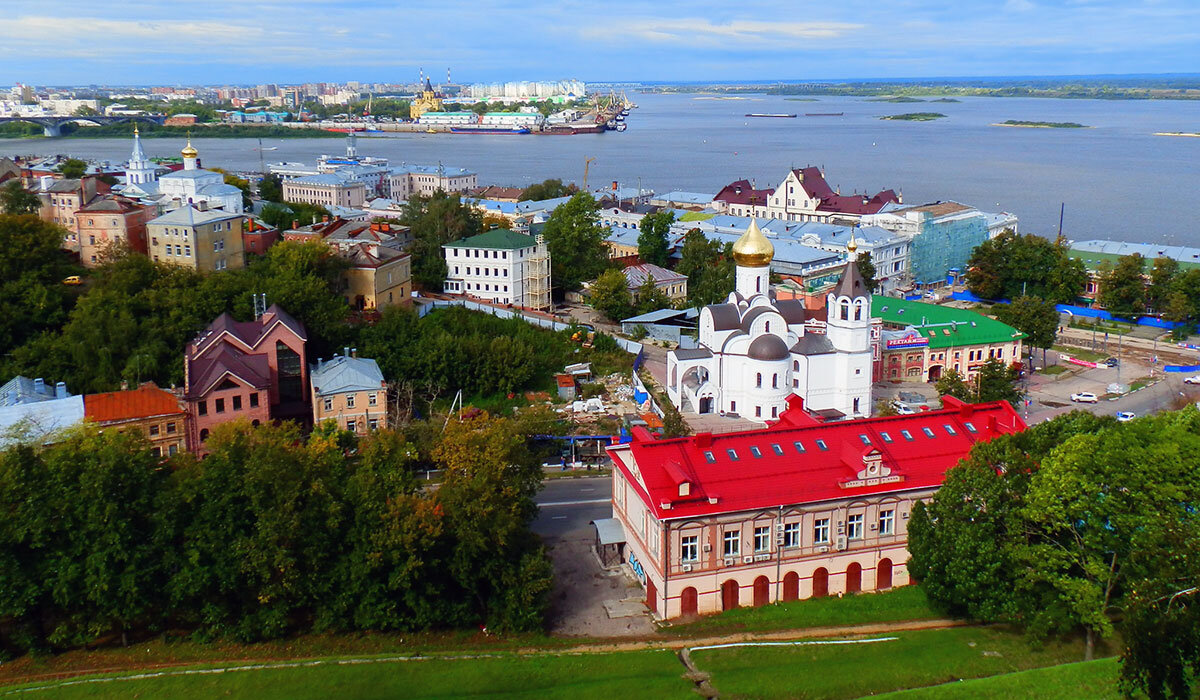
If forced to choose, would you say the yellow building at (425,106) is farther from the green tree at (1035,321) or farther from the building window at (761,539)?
the building window at (761,539)

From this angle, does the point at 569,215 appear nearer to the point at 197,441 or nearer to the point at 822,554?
the point at 197,441

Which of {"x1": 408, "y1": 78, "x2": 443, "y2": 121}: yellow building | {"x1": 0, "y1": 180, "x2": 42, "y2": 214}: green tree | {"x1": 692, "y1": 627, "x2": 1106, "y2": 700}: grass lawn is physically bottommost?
{"x1": 692, "y1": 627, "x2": 1106, "y2": 700}: grass lawn

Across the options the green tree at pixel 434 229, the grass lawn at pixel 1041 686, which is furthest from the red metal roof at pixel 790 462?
the green tree at pixel 434 229

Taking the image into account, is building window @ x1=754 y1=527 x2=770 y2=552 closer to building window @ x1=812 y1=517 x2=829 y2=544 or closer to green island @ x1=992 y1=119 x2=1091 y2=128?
building window @ x1=812 y1=517 x2=829 y2=544

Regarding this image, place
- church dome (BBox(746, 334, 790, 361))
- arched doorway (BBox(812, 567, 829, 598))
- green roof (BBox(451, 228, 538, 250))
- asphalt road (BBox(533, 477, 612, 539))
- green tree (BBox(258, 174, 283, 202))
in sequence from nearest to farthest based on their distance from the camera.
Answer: arched doorway (BBox(812, 567, 829, 598)) < asphalt road (BBox(533, 477, 612, 539)) < church dome (BBox(746, 334, 790, 361)) < green roof (BBox(451, 228, 538, 250)) < green tree (BBox(258, 174, 283, 202))

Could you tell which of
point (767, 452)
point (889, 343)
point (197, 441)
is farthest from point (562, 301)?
point (767, 452)

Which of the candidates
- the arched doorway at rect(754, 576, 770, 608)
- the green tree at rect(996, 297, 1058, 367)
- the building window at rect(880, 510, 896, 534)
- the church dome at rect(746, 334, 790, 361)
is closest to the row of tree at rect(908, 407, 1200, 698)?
the building window at rect(880, 510, 896, 534)
